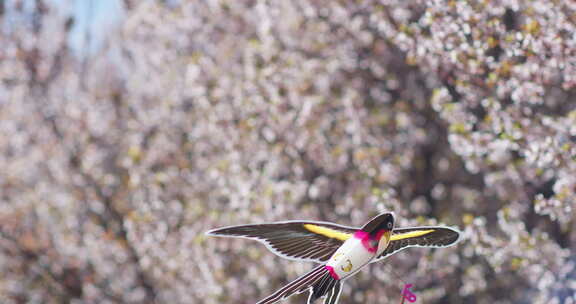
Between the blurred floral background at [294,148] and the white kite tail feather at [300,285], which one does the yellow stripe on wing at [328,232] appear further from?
the blurred floral background at [294,148]

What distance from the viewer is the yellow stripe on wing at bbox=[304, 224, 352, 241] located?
1802 mm

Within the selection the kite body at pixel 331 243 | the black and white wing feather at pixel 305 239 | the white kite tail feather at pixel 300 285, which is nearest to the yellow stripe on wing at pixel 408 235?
the kite body at pixel 331 243

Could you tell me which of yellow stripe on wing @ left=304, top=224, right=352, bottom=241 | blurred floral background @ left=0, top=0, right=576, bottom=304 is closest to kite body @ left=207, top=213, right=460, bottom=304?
yellow stripe on wing @ left=304, top=224, right=352, bottom=241

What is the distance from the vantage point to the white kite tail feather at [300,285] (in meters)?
1.53

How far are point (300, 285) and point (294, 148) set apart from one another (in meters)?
4.66

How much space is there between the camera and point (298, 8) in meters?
6.71

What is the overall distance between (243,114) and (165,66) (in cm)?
296

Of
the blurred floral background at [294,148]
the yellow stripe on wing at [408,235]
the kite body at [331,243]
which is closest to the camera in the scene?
the kite body at [331,243]

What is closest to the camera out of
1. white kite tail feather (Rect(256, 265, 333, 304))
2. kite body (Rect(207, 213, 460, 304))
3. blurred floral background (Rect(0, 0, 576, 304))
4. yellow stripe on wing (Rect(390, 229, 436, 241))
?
white kite tail feather (Rect(256, 265, 333, 304))

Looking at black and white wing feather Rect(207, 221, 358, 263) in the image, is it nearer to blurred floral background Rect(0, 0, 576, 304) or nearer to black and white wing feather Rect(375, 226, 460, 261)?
black and white wing feather Rect(375, 226, 460, 261)

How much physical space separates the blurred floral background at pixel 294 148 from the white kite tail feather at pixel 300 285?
6.96ft

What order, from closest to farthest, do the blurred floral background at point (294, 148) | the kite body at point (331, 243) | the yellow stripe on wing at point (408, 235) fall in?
the kite body at point (331, 243)
the yellow stripe on wing at point (408, 235)
the blurred floral background at point (294, 148)

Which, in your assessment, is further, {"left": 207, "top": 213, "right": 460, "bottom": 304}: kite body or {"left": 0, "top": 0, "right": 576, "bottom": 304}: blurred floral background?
{"left": 0, "top": 0, "right": 576, "bottom": 304}: blurred floral background

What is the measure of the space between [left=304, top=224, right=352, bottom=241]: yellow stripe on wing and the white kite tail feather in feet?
0.51
